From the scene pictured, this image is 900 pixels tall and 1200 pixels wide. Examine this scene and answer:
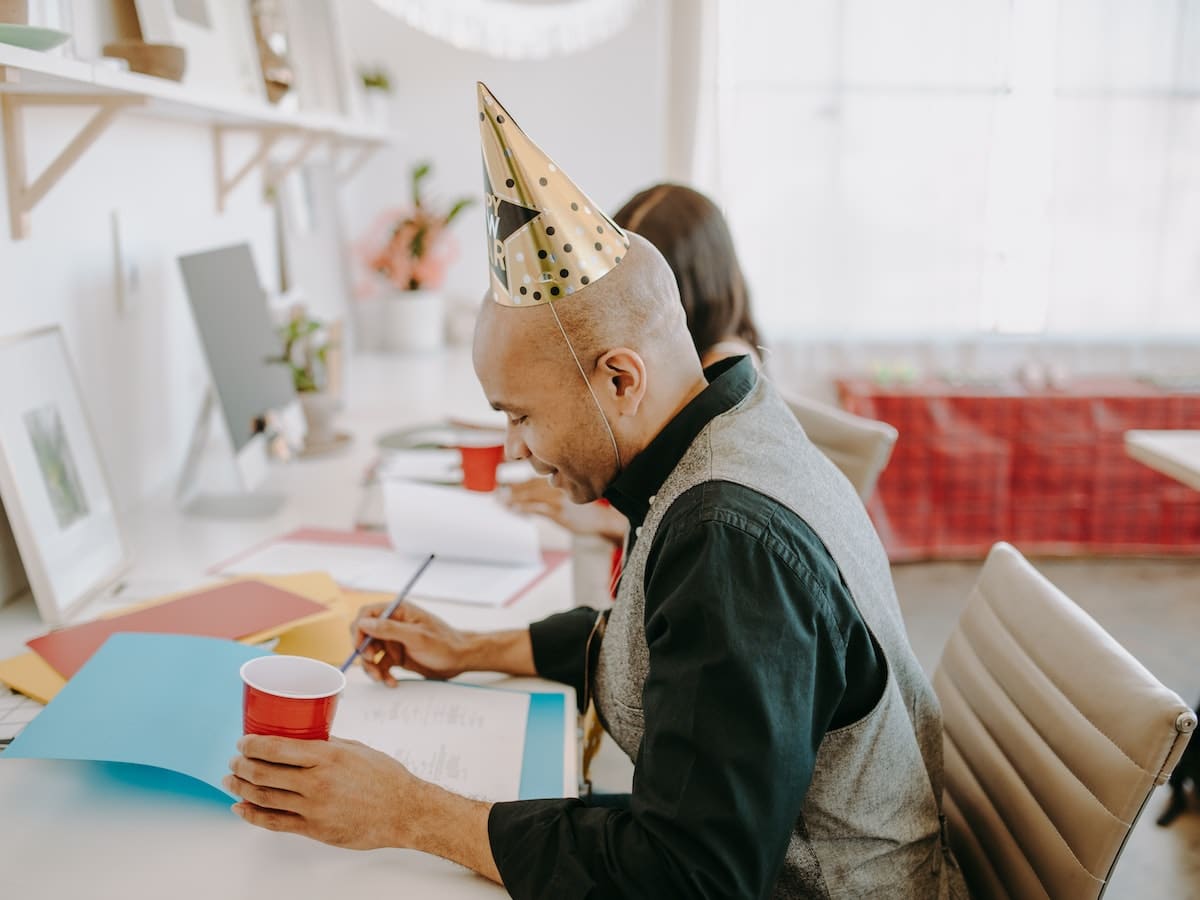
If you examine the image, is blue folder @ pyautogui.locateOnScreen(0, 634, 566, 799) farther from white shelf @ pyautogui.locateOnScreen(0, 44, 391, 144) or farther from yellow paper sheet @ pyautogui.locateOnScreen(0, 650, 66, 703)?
white shelf @ pyautogui.locateOnScreen(0, 44, 391, 144)

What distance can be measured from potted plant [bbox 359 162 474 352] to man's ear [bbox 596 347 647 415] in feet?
8.51

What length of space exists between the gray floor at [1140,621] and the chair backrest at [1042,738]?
0.93 metres

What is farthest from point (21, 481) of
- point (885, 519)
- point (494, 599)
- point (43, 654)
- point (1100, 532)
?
point (1100, 532)

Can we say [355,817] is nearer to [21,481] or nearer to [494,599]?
[494,599]

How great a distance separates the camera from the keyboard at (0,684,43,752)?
105 centimetres

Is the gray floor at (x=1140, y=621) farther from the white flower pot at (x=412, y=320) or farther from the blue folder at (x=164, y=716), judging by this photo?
the white flower pot at (x=412, y=320)

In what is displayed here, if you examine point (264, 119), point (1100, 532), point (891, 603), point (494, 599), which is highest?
point (264, 119)

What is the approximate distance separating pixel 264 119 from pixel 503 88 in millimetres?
1863

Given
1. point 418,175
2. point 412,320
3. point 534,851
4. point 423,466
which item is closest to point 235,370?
point 423,466

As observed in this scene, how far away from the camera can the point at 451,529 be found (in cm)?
160

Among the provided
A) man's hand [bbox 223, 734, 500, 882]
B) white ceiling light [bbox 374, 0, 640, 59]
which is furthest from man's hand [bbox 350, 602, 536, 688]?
white ceiling light [bbox 374, 0, 640, 59]

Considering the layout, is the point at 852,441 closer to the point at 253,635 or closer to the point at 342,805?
the point at 253,635

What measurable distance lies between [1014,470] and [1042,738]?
→ 3126 millimetres

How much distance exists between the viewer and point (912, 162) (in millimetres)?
3891
